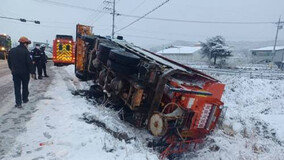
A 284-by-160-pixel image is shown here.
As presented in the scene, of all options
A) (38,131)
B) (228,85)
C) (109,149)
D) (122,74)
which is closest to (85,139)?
(109,149)

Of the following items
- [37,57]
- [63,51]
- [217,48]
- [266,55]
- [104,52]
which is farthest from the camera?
[266,55]

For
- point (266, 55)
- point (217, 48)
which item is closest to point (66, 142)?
point (217, 48)

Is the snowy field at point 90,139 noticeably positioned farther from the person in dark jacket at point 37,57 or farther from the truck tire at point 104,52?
the person in dark jacket at point 37,57

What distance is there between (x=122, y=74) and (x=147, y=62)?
757mm

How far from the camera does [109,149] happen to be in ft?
12.8

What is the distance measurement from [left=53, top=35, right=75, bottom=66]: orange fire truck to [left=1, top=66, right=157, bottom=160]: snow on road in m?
13.1

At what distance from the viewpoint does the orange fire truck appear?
17.5 meters

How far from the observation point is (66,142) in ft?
12.7

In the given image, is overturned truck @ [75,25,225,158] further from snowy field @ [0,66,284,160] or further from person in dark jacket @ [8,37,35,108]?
person in dark jacket @ [8,37,35,108]

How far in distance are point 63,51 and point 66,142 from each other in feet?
49.2

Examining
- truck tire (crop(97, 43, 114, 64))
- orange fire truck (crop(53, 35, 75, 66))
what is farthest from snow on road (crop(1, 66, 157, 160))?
orange fire truck (crop(53, 35, 75, 66))

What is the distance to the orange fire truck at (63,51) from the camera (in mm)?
17531

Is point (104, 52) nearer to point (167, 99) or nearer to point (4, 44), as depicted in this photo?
point (167, 99)

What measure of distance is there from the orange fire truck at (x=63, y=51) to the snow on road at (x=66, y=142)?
13.1m
